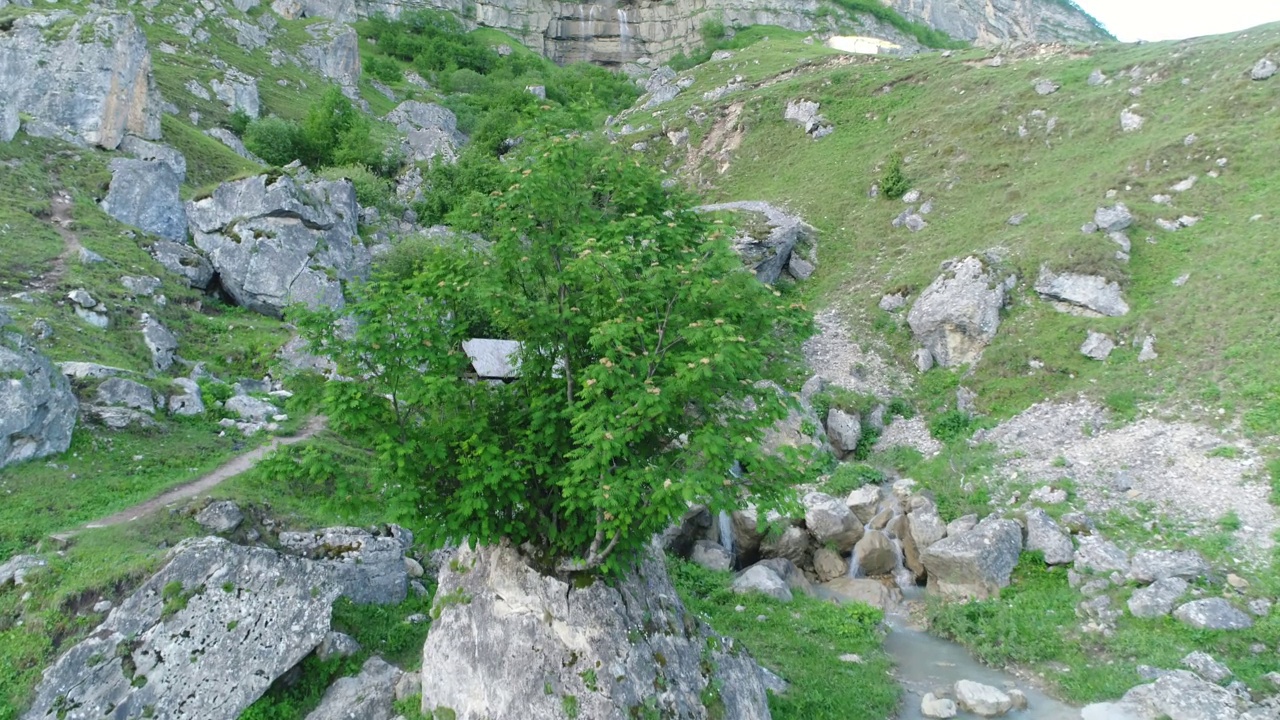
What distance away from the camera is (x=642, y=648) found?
10.5 metres

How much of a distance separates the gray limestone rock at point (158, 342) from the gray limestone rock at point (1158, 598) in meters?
26.5

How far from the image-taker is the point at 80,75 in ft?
110

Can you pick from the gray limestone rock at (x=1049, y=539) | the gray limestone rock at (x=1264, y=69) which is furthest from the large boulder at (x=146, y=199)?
the gray limestone rock at (x=1264, y=69)

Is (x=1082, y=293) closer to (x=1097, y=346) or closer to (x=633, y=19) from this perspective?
(x=1097, y=346)

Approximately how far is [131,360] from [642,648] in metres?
18.7

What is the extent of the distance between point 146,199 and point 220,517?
21.6m

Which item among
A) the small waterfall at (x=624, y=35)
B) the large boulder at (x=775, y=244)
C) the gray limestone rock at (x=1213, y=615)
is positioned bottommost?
the gray limestone rock at (x=1213, y=615)

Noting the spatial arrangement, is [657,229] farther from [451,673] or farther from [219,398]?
[219,398]

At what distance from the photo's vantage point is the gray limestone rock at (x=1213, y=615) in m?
15.3

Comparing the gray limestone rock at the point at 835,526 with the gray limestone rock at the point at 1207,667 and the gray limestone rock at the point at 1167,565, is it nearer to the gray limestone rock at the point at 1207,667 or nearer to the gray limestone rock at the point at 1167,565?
the gray limestone rock at the point at 1167,565

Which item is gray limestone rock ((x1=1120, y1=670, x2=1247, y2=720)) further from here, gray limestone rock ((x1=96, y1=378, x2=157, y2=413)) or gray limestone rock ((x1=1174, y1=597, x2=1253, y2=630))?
gray limestone rock ((x1=96, y1=378, x2=157, y2=413))

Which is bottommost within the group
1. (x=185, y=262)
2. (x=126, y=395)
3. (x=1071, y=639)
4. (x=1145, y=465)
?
(x=1071, y=639)

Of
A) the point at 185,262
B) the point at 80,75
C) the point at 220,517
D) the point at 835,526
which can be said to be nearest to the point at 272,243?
the point at 185,262

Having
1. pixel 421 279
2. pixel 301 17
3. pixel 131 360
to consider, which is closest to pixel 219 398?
pixel 131 360
